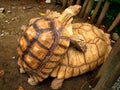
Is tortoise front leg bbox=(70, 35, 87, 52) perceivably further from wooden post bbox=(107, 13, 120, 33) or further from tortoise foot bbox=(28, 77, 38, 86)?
wooden post bbox=(107, 13, 120, 33)

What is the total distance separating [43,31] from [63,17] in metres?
0.34

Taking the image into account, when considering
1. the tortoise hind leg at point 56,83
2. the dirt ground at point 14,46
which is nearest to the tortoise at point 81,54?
the tortoise hind leg at point 56,83

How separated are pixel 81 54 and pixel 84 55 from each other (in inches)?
2.0

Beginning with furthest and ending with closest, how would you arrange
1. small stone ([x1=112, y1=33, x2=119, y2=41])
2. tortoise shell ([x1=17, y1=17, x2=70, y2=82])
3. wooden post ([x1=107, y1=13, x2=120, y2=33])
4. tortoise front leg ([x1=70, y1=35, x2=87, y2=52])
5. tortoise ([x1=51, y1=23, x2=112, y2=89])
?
small stone ([x1=112, y1=33, x2=119, y2=41]) < wooden post ([x1=107, y1=13, x2=120, y2=33]) < tortoise ([x1=51, y1=23, x2=112, y2=89]) < tortoise front leg ([x1=70, y1=35, x2=87, y2=52]) < tortoise shell ([x1=17, y1=17, x2=70, y2=82])

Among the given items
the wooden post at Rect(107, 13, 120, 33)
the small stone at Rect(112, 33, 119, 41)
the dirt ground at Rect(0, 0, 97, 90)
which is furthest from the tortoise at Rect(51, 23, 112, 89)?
the small stone at Rect(112, 33, 119, 41)

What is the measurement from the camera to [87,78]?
11.8 ft

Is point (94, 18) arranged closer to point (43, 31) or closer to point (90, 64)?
point (90, 64)

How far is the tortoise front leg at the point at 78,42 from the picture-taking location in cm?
309

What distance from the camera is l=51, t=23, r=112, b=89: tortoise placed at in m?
3.25

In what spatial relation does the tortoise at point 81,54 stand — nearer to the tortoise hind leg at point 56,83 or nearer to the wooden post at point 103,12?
the tortoise hind leg at point 56,83

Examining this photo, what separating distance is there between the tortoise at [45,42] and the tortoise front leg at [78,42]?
12cm

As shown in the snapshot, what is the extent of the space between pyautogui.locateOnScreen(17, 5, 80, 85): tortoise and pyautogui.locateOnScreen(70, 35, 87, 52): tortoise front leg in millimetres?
120

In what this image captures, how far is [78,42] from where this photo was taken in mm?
3158

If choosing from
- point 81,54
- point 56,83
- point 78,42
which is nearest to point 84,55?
point 81,54
